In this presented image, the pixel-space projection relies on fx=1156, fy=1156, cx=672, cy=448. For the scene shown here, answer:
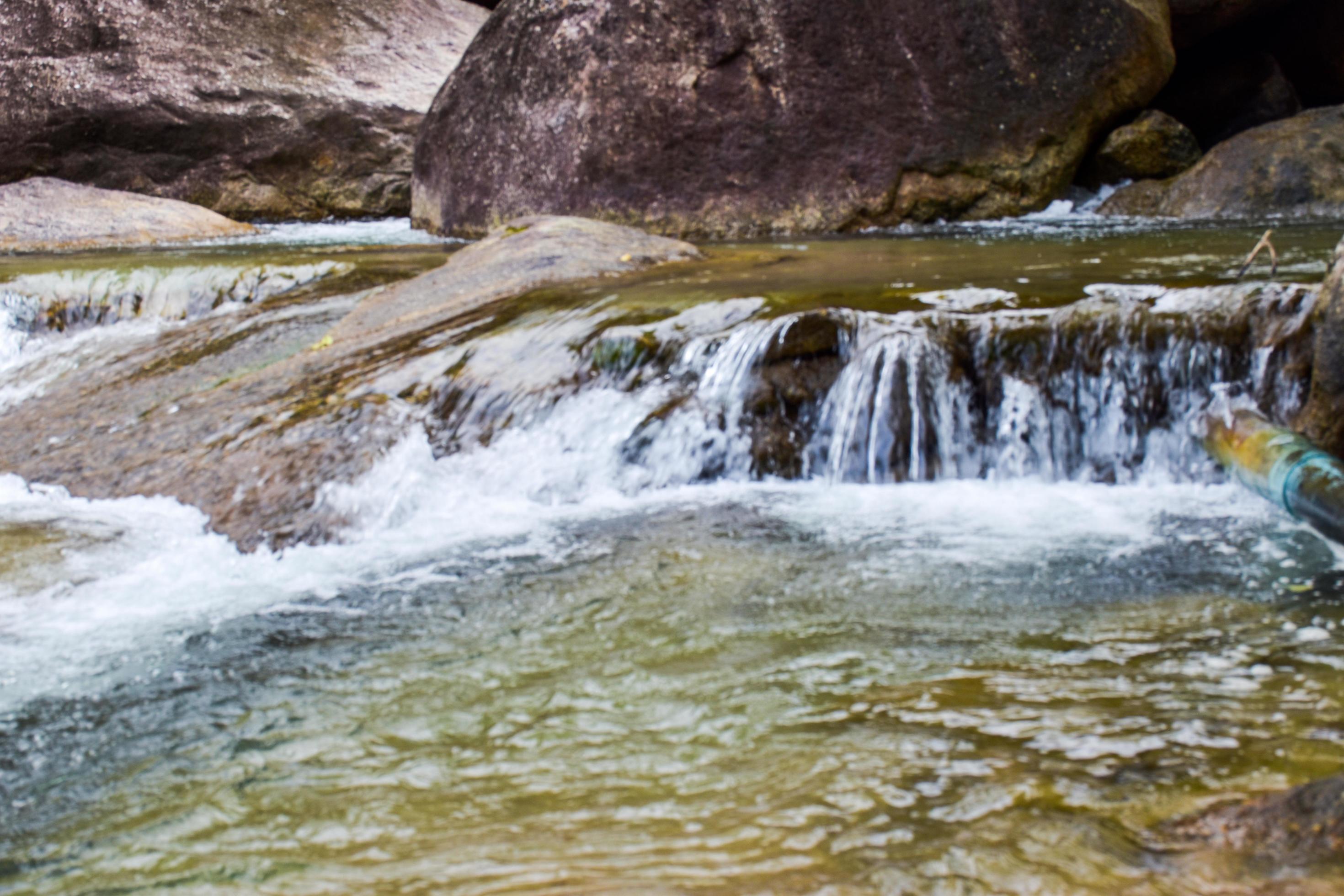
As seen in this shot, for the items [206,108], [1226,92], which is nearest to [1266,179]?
[1226,92]

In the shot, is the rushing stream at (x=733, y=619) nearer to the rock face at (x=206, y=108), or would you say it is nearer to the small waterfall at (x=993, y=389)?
the small waterfall at (x=993, y=389)

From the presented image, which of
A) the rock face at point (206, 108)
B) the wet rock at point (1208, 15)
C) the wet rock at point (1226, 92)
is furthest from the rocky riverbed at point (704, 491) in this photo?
the wet rock at point (1226, 92)

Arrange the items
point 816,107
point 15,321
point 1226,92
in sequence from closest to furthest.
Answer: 1. point 15,321
2. point 816,107
3. point 1226,92

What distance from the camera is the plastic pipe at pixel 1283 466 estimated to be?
3045mm

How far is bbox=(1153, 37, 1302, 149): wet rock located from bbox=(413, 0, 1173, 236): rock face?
253 centimetres

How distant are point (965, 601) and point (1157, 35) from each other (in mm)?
7203

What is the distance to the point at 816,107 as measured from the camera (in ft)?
26.4

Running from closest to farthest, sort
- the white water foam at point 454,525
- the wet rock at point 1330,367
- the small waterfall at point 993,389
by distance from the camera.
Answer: the white water foam at point 454,525 < the wet rock at point 1330,367 < the small waterfall at point 993,389

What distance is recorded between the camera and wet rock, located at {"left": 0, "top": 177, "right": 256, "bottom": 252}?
341 inches

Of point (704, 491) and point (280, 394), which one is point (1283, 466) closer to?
point (704, 491)

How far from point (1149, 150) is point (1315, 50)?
3.45 m

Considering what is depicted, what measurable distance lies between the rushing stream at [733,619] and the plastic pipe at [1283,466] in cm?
7

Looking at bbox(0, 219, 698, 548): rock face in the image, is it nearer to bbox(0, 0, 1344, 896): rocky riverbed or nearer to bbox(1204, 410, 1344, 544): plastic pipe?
bbox(0, 0, 1344, 896): rocky riverbed

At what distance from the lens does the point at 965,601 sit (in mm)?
2799
